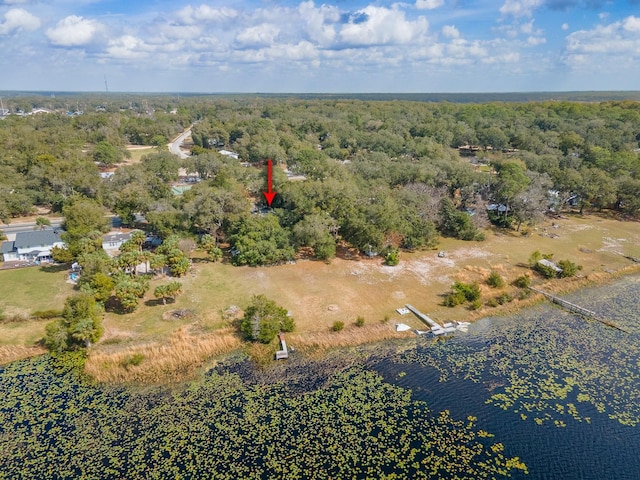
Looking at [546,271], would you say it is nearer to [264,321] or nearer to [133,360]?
[264,321]

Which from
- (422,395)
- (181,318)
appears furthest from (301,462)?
(181,318)

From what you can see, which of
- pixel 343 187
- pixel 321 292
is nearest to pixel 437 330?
pixel 321 292

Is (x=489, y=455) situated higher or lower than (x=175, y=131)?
lower

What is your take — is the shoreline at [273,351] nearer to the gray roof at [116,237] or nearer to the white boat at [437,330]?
the white boat at [437,330]

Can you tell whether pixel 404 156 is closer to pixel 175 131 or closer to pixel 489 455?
pixel 489 455

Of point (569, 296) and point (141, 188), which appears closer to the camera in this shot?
point (569, 296)
